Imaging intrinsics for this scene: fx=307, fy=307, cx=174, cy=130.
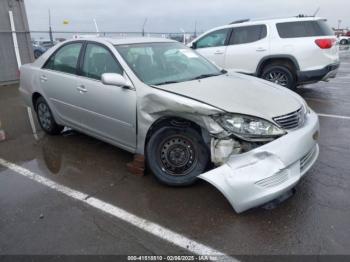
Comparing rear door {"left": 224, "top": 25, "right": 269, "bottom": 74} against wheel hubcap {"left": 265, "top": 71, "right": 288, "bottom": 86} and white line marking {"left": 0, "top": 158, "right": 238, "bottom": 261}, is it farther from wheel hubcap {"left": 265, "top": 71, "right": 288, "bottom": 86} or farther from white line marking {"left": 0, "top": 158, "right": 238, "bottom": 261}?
white line marking {"left": 0, "top": 158, "right": 238, "bottom": 261}

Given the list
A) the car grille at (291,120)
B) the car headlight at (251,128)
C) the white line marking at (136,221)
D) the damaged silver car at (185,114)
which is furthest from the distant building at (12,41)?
the car grille at (291,120)

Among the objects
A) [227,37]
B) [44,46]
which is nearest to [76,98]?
[227,37]

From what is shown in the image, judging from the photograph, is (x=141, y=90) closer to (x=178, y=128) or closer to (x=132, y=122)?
(x=132, y=122)

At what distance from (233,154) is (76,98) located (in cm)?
246

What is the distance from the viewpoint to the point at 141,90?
339cm

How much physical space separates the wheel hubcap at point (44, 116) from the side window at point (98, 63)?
1.35 meters

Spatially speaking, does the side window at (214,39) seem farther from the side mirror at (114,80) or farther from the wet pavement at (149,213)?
the side mirror at (114,80)

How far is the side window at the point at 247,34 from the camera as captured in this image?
24.9ft

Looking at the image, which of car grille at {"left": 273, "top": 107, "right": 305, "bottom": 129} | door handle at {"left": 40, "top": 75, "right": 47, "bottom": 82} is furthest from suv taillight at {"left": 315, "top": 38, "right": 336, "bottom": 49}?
door handle at {"left": 40, "top": 75, "right": 47, "bottom": 82}

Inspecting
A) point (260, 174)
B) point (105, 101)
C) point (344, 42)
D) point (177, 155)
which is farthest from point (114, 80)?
point (344, 42)

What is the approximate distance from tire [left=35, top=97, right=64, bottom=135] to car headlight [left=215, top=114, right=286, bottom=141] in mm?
3301

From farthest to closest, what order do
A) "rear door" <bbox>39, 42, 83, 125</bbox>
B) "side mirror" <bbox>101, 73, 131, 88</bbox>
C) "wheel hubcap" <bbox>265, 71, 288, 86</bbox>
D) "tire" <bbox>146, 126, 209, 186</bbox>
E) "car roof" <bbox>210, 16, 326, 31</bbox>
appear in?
1. "wheel hubcap" <bbox>265, 71, 288, 86</bbox>
2. "car roof" <bbox>210, 16, 326, 31</bbox>
3. "rear door" <bbox>39, 42, 83, 125</bbox>
4. "side mirror" <bbox>101, 73, 131, 88</bbox>
5. "tire" <bbox>146, 126, 209, 186</bbox>

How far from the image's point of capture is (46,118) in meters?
5.18

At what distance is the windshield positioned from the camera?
365 centimetres
